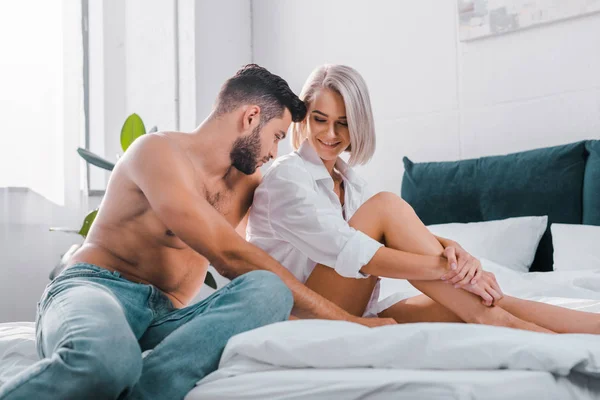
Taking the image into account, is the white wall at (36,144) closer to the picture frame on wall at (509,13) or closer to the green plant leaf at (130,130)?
the green plant leaf at (130,130)

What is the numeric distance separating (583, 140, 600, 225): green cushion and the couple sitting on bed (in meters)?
0.87

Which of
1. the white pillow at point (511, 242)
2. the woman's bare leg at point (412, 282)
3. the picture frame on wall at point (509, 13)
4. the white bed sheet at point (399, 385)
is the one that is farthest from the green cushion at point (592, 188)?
the white bed sheet at point (399, 385)

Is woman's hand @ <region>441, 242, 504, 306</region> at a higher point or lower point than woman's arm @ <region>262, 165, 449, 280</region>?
lower

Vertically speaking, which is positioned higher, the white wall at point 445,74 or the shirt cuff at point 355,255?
the white wall at point 445,74

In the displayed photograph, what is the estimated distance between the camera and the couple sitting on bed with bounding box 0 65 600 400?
129 cm

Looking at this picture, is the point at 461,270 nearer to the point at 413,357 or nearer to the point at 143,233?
the point at 413,357

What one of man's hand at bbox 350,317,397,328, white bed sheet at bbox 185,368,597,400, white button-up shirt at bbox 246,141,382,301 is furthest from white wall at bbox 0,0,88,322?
white bed sheet at bbox 185,368,597,400

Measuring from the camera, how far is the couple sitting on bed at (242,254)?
129cm

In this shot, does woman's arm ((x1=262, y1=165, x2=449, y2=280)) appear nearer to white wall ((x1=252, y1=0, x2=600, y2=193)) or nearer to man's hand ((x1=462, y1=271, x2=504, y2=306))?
man's hand ((x1=462, y1=271, x2=504, y2=306))

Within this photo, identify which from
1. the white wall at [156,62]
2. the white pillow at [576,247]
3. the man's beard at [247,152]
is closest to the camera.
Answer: the man's beard at [247,152]

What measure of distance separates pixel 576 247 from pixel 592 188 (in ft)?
0.89

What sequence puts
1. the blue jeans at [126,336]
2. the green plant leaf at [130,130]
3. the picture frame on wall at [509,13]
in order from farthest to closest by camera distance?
the green plant leaf at [130,130], the picture frame on wall at [509,13], the blue jeans at [126,336]

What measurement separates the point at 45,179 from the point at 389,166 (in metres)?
1.67

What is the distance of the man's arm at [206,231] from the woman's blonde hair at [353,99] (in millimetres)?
573
